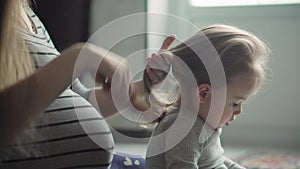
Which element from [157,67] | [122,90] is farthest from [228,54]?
[122,90]

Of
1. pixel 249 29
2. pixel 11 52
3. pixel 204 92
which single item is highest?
pixel 11 52

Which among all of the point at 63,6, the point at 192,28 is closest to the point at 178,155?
the point at 192,28

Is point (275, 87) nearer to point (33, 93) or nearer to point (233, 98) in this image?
point (233, 98)

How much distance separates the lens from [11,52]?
734 mm

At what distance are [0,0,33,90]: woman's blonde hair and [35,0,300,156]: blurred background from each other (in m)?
1.13

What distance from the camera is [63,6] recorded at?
2.01m

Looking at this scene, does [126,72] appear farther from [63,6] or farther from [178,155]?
[63,6]

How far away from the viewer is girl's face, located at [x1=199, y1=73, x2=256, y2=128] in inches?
36.9

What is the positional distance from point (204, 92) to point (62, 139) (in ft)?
0.90

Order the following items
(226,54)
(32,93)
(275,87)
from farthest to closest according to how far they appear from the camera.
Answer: (275,87), (226,54), (32,93)

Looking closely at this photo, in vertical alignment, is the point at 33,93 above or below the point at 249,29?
above

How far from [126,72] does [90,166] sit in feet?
0.68

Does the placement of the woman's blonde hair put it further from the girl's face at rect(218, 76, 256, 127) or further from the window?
the window

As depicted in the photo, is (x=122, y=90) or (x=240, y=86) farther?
(x=240, y=86)
